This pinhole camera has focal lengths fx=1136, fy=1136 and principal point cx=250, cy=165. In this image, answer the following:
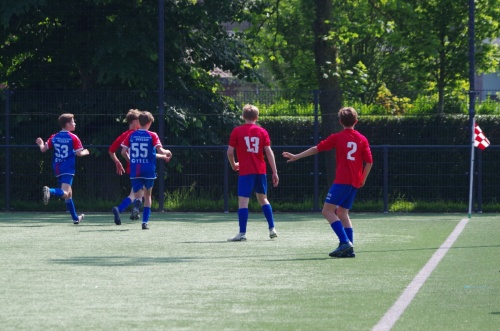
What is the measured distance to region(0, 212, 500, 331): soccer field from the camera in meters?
7.84

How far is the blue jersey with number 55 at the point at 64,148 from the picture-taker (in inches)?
696

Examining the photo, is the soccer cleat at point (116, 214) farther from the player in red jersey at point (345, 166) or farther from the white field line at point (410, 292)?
the player in red jersey at point (345, 166)

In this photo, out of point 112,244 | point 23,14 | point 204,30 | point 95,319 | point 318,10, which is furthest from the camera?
point 318,10

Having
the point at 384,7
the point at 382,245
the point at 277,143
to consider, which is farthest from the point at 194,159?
the point at 382,245

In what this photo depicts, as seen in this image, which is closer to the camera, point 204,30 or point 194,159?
point 194,159

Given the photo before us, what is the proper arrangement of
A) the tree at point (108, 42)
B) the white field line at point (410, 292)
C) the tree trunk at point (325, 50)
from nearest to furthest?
1. the white field line at point (410, 292)
2. the tree at point (108, 42)
3. the tree trunk at point (325, 50)

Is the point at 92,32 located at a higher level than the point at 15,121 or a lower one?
higher

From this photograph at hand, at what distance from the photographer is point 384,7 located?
1067 inches

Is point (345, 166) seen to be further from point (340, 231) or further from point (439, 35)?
point (439, 35)

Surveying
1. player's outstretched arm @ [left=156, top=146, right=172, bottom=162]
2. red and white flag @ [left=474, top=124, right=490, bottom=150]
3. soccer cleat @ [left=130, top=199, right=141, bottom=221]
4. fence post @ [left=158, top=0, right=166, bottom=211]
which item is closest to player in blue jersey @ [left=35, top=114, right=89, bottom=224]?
soccer cleat @ [left=130, top=199, right=141, bottom=221]

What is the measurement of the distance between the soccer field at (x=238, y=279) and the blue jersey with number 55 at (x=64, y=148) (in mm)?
1079

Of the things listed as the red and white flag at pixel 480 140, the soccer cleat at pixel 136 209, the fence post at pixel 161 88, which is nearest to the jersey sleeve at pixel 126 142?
the soccer cleat at pixel 136 209

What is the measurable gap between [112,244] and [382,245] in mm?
3334

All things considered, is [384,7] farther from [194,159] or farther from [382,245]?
[382,245]
